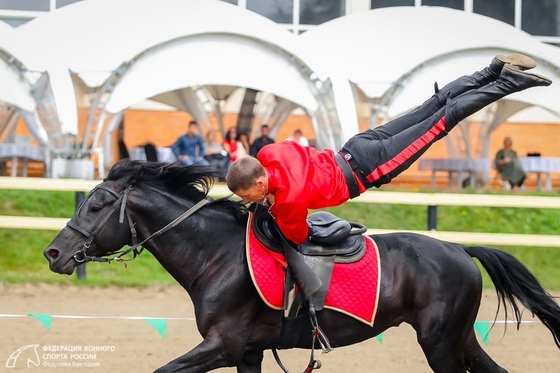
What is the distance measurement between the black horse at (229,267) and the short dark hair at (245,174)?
0.54 m

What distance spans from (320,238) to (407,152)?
31.2 inches

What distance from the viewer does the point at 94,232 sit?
4.61m

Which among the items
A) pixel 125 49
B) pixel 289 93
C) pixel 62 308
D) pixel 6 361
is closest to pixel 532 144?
pixel 289 93

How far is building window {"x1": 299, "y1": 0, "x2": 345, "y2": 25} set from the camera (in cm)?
1794

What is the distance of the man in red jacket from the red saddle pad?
0.21 metres

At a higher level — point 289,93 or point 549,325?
point 289,93

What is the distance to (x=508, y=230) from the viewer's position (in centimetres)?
1174

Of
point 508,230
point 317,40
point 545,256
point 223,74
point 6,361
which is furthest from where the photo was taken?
point 317,40

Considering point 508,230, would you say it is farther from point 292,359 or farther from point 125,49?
point 125,49

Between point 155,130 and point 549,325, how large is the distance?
20.9m

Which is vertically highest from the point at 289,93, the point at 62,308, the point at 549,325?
the point at 289,93

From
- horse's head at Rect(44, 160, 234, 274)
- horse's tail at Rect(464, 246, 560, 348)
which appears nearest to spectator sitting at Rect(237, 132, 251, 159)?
horse's head at Rect(44, 160, 234, 274)

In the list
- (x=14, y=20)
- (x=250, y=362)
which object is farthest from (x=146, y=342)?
(x=14, y=20)

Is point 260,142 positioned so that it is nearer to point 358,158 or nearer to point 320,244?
point 358,158
